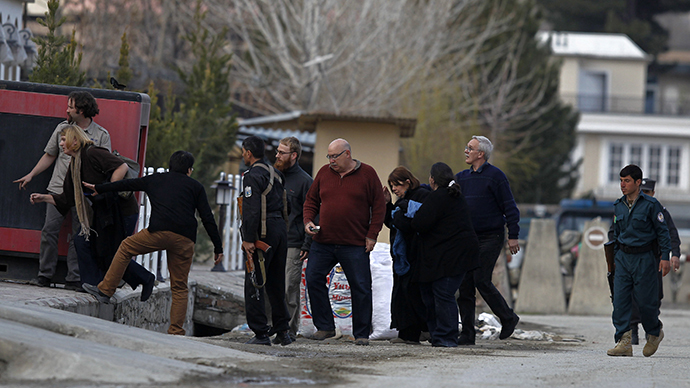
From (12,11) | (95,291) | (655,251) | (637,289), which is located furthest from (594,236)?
(95,291)

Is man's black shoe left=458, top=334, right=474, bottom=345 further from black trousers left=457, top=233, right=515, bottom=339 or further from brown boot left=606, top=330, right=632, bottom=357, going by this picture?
brown boot left=606, top=330, right=632, bottom=357

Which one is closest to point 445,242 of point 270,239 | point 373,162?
point 270,239

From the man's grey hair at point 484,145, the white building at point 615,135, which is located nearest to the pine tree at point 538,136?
the white building at point 615,135

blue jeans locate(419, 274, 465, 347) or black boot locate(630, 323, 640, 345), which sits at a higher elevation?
blue jeans locate(419, 274, 465, 347)

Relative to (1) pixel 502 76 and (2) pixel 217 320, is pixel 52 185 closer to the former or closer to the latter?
(2) pixel 217 320

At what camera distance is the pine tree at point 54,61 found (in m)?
→ 10.6

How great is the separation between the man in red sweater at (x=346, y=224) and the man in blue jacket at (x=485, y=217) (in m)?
1.01

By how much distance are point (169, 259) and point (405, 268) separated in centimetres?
223

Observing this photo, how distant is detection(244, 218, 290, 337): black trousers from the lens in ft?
27.1

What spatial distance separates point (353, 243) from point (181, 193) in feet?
5.39

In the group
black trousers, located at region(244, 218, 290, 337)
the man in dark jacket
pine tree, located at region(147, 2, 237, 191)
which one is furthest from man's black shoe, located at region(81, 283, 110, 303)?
pine tree, located at region(147, 2, 237, 191)

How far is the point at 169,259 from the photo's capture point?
327 inches

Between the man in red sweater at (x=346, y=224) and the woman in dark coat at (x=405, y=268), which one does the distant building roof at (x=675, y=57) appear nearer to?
the woman in dark coat at (x=405, y=268)

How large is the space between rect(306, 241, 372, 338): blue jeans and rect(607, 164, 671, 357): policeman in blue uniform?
87.7 inches
